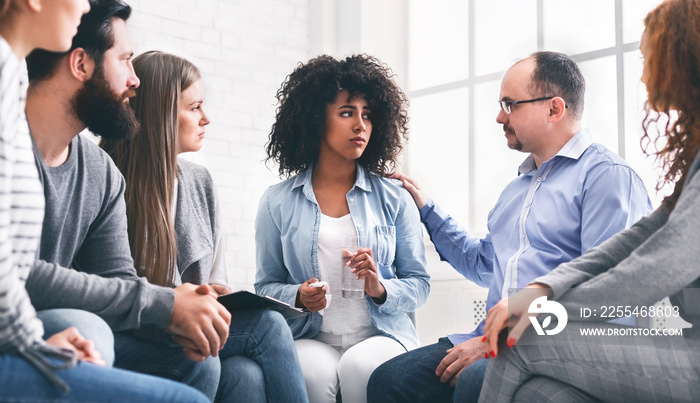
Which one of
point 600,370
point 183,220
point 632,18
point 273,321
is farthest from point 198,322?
point 632,18

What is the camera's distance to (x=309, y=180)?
8.82 ft

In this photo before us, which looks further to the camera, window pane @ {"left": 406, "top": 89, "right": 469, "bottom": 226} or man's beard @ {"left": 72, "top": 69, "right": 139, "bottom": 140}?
window pane @ {"left": 406, "top": 89, "right": 469, "bottom": 226}

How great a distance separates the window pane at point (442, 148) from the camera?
4.19 metres

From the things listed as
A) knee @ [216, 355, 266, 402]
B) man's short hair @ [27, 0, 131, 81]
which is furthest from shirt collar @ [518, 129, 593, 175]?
man's short hair @ [27, 0, 131, 81]

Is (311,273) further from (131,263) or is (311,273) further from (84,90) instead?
(84,90)

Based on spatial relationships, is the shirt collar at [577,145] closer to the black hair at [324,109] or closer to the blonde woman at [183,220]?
the black hair at [324,109]

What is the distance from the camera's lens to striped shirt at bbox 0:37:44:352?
109 centimetres

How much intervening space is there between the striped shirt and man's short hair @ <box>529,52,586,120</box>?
1628 mm

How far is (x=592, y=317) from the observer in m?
1.51

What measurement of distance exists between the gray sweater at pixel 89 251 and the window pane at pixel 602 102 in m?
2.32

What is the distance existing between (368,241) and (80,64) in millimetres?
1059

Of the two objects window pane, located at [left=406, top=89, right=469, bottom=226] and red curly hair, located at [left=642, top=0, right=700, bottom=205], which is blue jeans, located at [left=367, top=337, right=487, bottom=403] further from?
window pane, located at [left=406, top=89, right=469, bottom=226]

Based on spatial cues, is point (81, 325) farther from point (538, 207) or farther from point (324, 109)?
point (324, 109)

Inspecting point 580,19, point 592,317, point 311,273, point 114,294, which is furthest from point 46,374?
point 580,19
